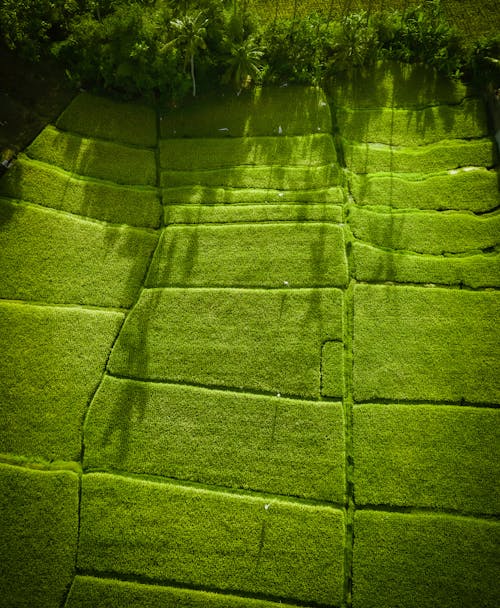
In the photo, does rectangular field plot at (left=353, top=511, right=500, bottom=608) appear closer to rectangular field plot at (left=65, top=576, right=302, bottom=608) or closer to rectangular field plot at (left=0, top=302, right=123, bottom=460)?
rectangular field plot at (left=65, top=576, right=302, bottom=608)

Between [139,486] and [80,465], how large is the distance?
1696mm

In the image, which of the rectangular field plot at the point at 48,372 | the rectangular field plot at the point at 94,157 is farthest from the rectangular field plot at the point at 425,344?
the rectangular field plot at the point at 94,157

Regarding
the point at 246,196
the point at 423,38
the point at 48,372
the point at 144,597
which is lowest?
the point at 144,597

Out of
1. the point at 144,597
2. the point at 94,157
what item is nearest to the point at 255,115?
the point at 94,157

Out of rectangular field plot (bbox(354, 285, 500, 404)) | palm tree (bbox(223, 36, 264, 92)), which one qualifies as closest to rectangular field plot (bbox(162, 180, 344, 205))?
rectangular field plot (bbox(354, 285, 500, 404))

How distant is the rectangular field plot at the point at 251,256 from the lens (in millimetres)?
13875

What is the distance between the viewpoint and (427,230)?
14.8m

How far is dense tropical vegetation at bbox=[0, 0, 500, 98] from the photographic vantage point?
16.0 m

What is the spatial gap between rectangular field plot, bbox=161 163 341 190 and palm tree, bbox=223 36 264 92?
13.6ft

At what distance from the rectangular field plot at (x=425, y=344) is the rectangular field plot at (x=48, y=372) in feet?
25.0

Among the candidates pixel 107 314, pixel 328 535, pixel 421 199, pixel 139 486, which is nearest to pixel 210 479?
pixel 139 486

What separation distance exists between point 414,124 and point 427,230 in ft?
18.9

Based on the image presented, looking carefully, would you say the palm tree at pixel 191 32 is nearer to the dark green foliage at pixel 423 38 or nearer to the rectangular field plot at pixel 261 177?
the rectangular field plot at pixel 261 177

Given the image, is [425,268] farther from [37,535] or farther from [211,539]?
[37,535]
